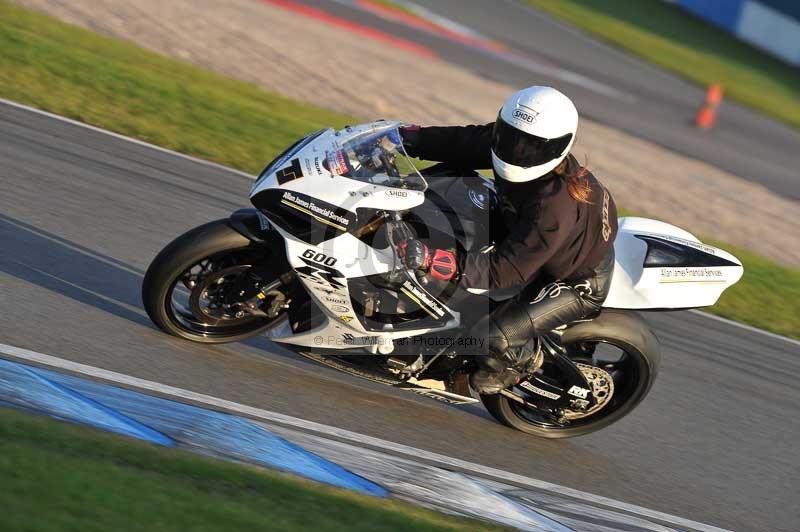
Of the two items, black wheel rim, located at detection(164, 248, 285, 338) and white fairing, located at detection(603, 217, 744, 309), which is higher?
white fairing, located at detection(603, 217, 744, 309)

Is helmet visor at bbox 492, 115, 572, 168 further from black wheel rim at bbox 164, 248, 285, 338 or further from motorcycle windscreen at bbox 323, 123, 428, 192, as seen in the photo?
black wheel rim at bbox 164, 248, 285, 338

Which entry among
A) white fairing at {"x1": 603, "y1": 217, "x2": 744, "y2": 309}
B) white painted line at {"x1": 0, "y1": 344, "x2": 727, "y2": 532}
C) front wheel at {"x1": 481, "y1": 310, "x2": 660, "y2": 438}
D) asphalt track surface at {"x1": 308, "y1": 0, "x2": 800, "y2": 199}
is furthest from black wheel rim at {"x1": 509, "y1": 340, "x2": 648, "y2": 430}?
asphalt track surface at {"x1": 308, "y1": 0, "x2": 800, "y2": 199}

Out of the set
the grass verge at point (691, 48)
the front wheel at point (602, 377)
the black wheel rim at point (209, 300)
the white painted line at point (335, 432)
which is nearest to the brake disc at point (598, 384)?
the front wheel at point (602, 377)

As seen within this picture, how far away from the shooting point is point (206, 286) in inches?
212

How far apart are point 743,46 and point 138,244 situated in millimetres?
24361

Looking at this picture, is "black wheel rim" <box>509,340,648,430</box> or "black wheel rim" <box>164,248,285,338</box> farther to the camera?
"black wheel rim" <box>509,340,648,430</box>

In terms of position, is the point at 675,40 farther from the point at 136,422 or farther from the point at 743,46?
the point at 136,422

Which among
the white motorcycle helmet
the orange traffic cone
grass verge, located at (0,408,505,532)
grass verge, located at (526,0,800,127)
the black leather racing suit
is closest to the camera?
grass verge, located at (0,408,505,532)

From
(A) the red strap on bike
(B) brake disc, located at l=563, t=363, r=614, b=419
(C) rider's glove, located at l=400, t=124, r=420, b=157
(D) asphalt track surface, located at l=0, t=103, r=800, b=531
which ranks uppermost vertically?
(C) rider's glove, located at l=400, t=124, r=420, b=157

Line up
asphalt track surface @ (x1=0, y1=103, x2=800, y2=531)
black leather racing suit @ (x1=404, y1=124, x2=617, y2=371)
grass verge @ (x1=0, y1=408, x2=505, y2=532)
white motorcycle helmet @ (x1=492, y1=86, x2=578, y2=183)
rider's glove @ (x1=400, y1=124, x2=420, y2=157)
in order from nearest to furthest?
grass verge @ (x1=0, y1=408, x2=505, y2=532) → white motorcycle helmet @ (x1=492, y1=86, x2=578, y2=183) → black leather racing suit @ (x1=404, y1=124, x2=617, y2=371) → rider's glove @ (x1=400, y1=124, x2=420, y2=157) → asphalt track surface @ (x1=0, y1=103, x2=800, y2=531)

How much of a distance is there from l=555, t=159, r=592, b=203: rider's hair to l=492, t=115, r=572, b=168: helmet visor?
0.15 metres

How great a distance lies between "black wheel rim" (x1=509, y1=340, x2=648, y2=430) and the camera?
5711mm

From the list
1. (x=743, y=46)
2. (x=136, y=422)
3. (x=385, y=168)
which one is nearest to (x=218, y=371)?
(x=136, y=422)

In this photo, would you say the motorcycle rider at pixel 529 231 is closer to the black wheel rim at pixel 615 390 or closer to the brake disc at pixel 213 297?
the black wheel rim at pixel 615 390
